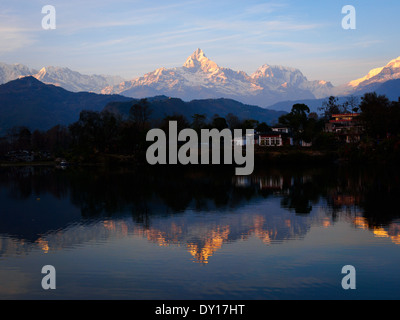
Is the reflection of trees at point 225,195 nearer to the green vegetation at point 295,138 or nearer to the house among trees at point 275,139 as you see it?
the green vegetation at point 295,138

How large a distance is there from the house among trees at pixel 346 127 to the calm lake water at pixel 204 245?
72708 mm

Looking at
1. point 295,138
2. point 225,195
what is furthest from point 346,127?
point 225,195

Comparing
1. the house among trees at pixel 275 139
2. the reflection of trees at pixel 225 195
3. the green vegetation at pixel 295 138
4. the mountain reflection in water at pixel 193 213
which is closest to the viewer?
the mountain reflection in water at pixel 193 213

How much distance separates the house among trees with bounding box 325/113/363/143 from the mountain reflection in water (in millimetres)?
60562

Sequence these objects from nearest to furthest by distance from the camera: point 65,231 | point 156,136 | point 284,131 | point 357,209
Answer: point 65,231 < point 357,209 < point 156,136 < point 284,131

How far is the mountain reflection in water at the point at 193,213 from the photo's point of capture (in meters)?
30.0

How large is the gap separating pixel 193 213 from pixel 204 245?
12305mm

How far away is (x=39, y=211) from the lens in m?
43.3

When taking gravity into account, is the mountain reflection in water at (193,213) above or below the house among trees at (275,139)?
below

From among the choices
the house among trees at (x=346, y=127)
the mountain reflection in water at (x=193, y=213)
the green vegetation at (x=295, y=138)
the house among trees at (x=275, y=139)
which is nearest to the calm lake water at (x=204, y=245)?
the mountain reflection in water at (x=193, y=213)

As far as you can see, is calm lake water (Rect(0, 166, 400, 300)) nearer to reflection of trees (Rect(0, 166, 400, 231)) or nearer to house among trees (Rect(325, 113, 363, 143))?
reflection of trees (Rect(0, 166, 400, 231))

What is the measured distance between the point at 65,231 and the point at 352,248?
1985 centimetres
